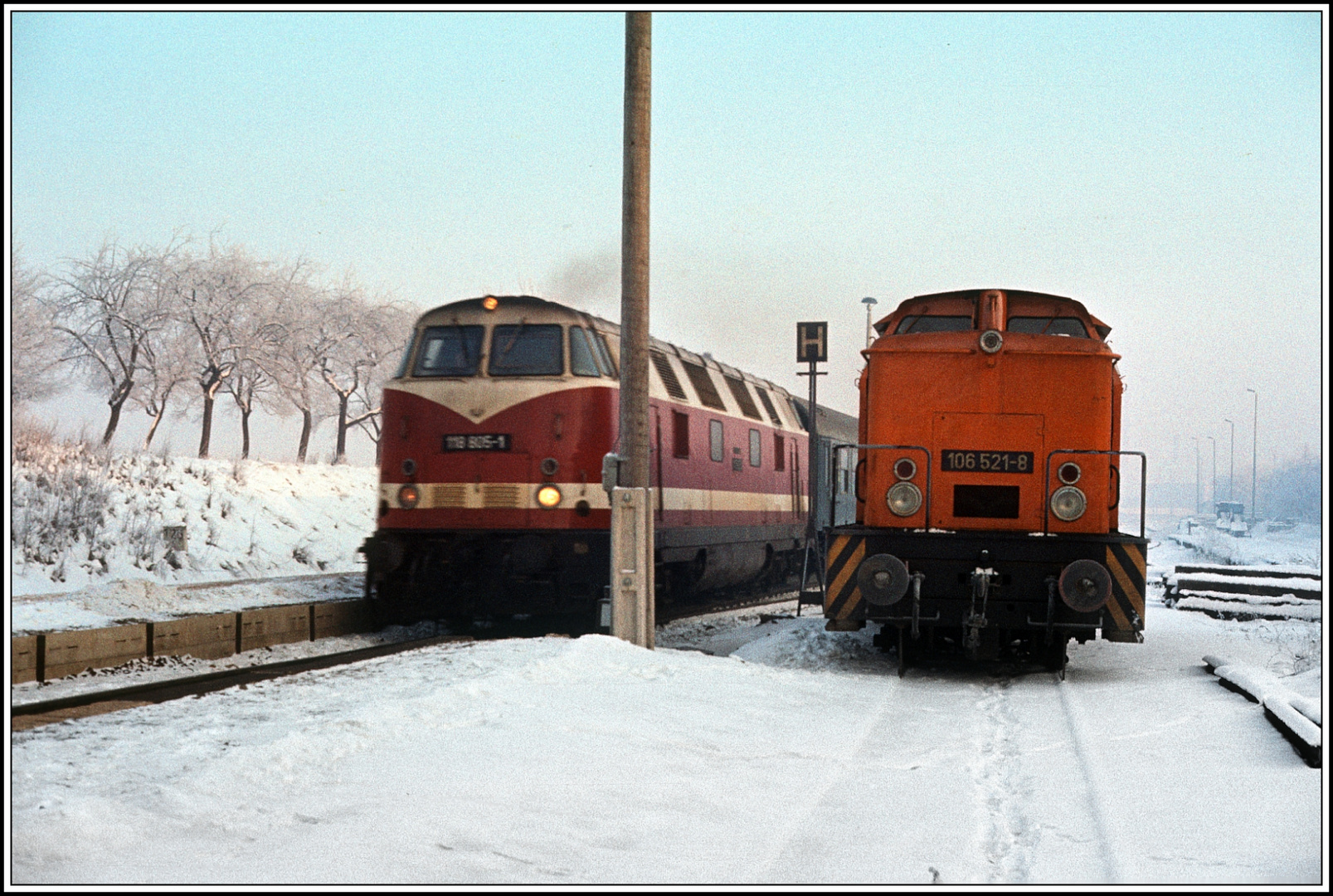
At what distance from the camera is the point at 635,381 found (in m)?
10.8

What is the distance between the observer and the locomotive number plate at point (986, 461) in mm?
10609

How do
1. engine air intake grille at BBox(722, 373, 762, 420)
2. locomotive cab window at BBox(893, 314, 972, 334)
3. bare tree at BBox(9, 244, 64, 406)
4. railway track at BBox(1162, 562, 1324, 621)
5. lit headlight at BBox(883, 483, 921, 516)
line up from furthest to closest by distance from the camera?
bare tree at BBox(9, 244, 64, 406) → engine air intake grille at BBox(722, 373, 762, 420) → railway track at BBox(1162, 562, 1324, 621) → locomotive cab window at BBox(893, 314, 972, 334) → lit headlight at BBox(883, 483, 921, 516)

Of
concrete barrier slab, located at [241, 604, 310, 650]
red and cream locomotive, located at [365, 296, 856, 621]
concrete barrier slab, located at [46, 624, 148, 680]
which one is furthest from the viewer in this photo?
red and cream locomotive, located at [365, 296, 856, 621]

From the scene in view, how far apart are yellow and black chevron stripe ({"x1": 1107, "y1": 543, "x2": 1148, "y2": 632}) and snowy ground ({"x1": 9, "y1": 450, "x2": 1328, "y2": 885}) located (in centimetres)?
59

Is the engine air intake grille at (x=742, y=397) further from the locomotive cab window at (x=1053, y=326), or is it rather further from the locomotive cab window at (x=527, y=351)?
the locomotive cab window at (x=1053, y=326)

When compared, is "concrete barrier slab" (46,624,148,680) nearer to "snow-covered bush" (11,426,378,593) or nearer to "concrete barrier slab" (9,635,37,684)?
"concrete barrier slab" (9,635,37,684)

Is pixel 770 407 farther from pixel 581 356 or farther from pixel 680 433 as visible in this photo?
pixel 581 356

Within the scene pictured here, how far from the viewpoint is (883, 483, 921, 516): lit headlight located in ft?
34.6

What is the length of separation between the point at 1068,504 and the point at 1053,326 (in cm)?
158

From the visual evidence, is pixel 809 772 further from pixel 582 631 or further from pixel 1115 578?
pixel 582 631

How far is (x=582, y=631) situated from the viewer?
14.4 metres

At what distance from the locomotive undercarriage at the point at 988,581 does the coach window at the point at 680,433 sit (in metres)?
5.16

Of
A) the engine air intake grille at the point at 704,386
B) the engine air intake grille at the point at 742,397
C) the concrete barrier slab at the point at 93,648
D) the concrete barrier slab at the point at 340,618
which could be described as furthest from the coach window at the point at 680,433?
the concrete barrier slab at the point at 93,648

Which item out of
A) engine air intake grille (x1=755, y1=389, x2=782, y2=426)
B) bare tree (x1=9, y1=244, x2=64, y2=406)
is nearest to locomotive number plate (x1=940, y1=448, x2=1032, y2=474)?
engine air intake grille (x1=755, y1=389, x2=782, y2=426)
